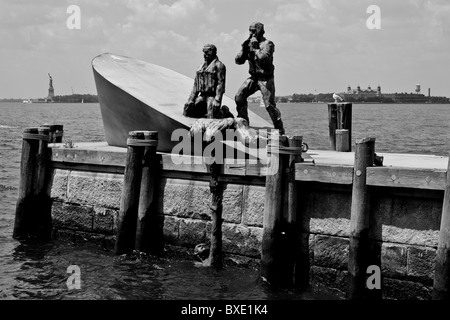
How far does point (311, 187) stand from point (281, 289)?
5.11ft

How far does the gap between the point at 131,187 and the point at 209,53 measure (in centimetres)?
319

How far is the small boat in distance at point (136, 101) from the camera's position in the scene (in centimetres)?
1370

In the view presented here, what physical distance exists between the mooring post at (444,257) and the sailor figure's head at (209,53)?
5.87m

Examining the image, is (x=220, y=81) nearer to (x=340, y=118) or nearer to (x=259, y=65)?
(x=259, y=65)

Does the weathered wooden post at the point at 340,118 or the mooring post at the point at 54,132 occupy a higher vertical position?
the weathered wooden post at the point at 340,118

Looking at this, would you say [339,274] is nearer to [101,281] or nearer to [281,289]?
[281,289]

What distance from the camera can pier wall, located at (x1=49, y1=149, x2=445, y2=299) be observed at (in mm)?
9719

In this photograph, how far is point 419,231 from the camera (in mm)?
9727

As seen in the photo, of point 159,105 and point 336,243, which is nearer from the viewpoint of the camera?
point 336,243

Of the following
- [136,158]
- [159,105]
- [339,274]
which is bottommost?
[339,274]

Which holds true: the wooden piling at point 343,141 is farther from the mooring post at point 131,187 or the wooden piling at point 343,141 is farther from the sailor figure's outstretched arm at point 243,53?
the mooring post at point 131,187

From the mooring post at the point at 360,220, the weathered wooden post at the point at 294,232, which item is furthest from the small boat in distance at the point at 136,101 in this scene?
the mooring post at the point at 360,220
